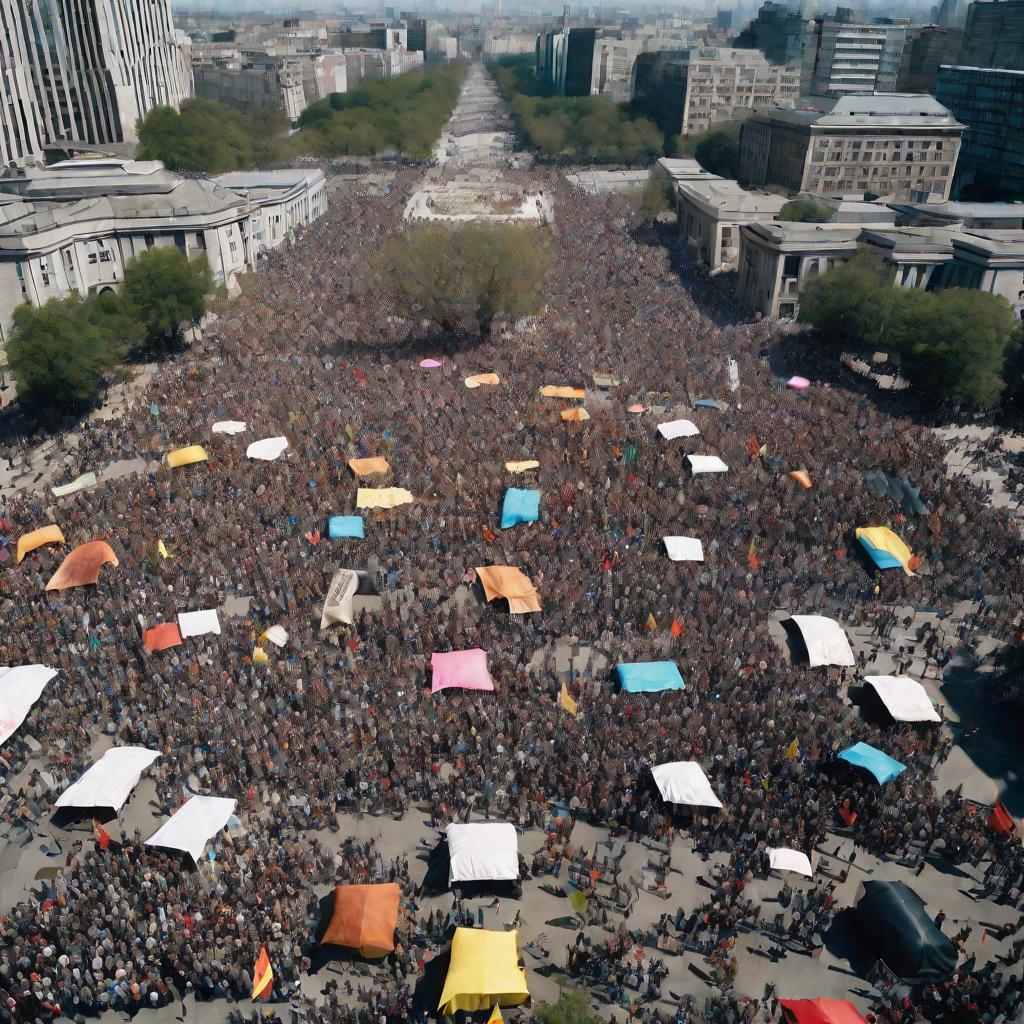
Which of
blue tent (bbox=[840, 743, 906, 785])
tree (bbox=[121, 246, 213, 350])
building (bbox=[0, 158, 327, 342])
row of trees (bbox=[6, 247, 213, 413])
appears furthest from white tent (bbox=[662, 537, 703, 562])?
building (bbox=[0, 158, 327, 342])

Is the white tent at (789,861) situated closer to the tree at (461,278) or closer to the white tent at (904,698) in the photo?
the white tent at (904,698)

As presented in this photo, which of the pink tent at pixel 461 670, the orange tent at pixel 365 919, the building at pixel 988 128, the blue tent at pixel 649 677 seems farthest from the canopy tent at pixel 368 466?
the building at pixel 988 128

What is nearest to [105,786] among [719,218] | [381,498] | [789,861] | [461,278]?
[381,498]

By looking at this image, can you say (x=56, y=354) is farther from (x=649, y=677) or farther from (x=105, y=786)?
(x=649, y=677)

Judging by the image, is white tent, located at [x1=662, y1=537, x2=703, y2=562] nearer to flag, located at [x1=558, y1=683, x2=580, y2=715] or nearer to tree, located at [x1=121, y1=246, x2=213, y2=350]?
flag, located at [x1=558, y1=683, x2=580, y2=715]

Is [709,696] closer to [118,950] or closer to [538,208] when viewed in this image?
[118,950]
